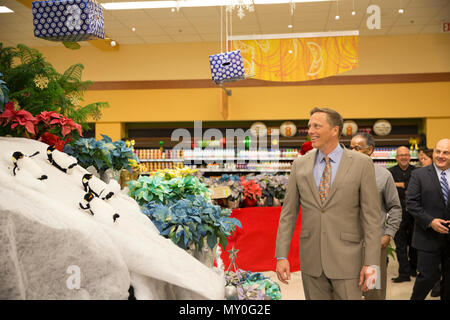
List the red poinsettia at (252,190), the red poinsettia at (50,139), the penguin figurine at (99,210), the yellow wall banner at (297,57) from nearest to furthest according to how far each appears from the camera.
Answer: the penguin figurine at (99,210) → the red poinsettia at (50,139) → the red poinsettia at (252,190) → the yellow wall banner at (297,57)

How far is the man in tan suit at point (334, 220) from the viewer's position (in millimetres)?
2146

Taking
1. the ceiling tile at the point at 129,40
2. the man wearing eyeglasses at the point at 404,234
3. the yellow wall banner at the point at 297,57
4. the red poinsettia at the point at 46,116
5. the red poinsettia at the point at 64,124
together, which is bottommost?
the man wearing eyeglasses at the point at 404,234

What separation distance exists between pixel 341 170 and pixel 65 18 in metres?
1.74

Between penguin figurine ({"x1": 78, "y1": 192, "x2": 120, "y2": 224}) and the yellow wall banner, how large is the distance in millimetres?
5460

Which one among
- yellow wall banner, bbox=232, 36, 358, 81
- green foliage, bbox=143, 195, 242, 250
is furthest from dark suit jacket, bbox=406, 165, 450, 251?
yellow wall banner, bbox=232, 36, 358, 81

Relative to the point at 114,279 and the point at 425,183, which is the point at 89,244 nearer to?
the point at 114,279

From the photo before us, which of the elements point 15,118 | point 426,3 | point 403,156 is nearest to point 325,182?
point 15,118

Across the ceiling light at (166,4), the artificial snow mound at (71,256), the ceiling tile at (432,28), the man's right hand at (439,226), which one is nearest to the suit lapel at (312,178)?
the artificial snow mound at (71,256)

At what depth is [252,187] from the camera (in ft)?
14.9

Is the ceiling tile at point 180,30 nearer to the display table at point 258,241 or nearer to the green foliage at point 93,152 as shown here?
the display table at point 258,241

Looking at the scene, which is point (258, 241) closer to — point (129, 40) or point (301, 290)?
point (301, 290)

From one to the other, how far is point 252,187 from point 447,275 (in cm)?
198

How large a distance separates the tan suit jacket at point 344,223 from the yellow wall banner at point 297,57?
15.3ft

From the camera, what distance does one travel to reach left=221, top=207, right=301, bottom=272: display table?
15.1ft
